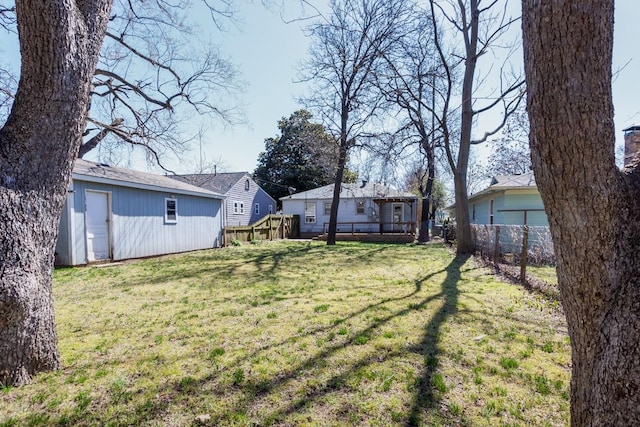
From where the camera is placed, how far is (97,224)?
9.96m

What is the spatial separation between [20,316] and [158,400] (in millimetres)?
1314

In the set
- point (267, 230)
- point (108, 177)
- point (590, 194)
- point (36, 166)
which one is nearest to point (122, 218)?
point (108, 177)

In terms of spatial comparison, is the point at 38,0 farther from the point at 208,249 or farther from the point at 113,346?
the point at 208,249

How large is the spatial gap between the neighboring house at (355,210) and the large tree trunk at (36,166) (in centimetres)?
A: 1894

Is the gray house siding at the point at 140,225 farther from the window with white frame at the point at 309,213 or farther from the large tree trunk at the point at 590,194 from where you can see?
the large tree trunk at the point at 590,194

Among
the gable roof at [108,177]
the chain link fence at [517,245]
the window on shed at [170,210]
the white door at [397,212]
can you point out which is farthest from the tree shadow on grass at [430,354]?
the white door at [397,212]

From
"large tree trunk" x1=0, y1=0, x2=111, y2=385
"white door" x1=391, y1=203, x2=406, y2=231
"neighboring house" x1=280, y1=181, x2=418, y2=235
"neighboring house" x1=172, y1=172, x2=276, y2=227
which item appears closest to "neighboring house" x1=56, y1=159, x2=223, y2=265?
"large tree trunk" x1=0, y1=0, x2=111, y2=385

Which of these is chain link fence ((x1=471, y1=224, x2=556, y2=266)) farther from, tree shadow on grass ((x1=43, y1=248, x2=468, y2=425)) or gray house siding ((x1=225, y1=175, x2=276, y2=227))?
gray house siding ((x1=225, y1=175, x2=276, y2=227))

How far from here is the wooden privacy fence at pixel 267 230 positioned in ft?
55.0

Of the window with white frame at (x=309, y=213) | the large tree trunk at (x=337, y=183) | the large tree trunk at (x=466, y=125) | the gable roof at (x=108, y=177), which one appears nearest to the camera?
the gable roof at (x=108, y=177)

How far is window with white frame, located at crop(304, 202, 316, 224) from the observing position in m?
24.0

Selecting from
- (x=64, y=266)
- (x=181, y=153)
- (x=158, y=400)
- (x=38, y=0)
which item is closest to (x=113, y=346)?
(x=158, y=400)

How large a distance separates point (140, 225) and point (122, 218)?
80 cm

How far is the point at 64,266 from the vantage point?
9023 mm
